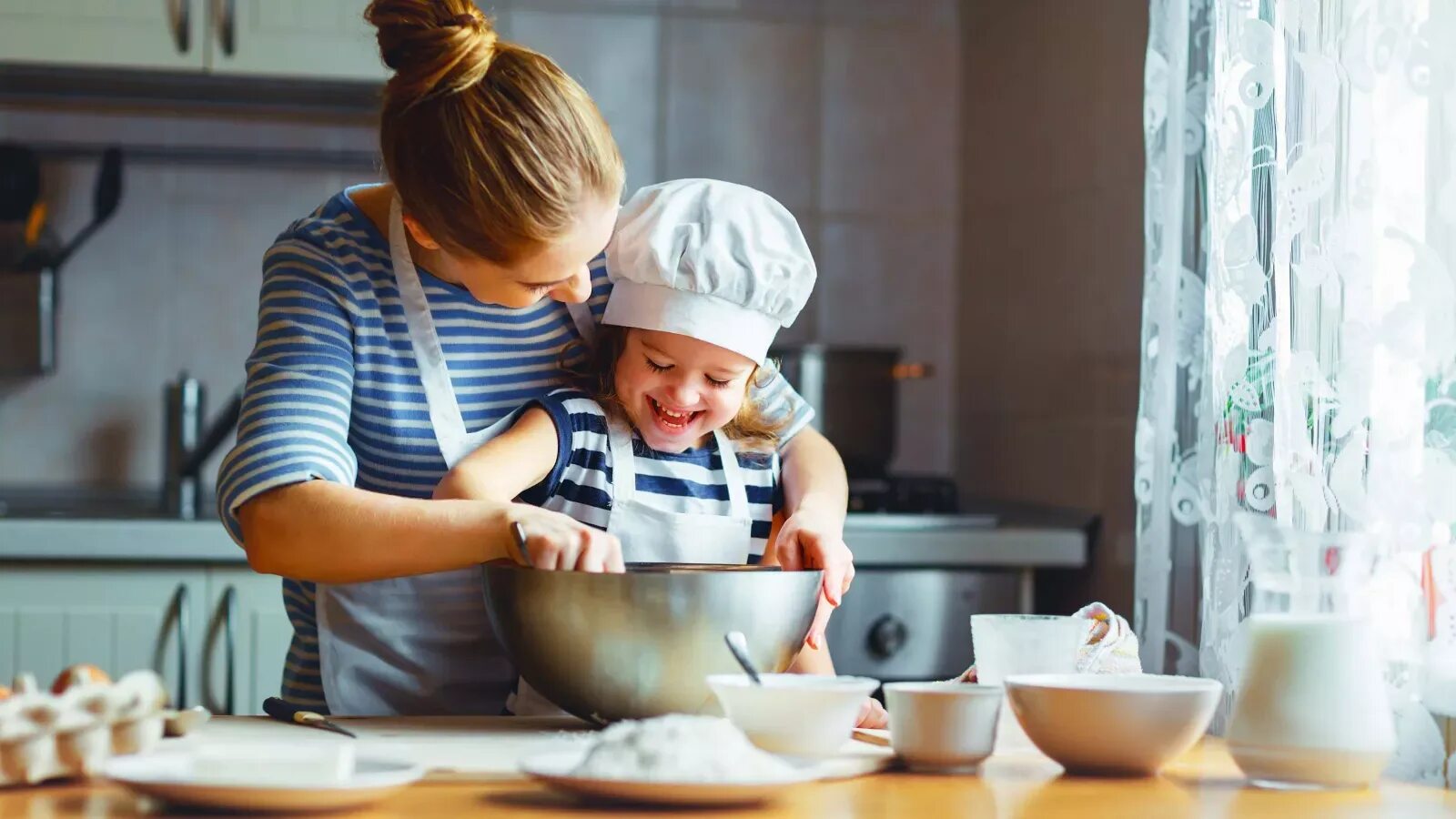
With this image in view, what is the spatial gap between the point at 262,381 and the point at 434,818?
51cm

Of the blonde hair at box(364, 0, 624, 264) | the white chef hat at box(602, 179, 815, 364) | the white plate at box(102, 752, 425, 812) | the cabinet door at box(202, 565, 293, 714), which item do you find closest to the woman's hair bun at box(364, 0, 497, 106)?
the blonde hair at box(364, 0, 624, 264)

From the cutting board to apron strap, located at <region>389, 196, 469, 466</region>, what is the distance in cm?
27

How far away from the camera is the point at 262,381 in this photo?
3.92 ft

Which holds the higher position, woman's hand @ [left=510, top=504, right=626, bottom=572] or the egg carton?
woman's hand @ [left=510, top=504, right=626, bottom=572]

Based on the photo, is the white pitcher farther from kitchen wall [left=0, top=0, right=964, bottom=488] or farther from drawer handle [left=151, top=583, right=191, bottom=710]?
kitchen wall [left=0, top=0, right=964, bottom=488]

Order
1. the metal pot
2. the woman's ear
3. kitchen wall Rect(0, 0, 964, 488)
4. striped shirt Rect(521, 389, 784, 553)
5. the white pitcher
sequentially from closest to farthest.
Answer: the white pitcher, the woman's ear, striped shirt Rect(521, 389, 784, 553), the metal pot, kitchen wall Rect(0, 0, 964, 488)

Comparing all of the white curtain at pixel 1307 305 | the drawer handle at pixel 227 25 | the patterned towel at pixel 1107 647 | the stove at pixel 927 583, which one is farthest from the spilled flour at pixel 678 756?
the drawer handle at pixel 227 25

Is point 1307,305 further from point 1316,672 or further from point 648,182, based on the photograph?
point 648,182

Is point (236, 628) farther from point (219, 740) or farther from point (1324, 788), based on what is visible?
point (1324, 788)

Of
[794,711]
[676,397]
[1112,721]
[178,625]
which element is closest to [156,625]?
[178,625]

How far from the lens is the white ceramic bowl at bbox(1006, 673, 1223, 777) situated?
3.03 ft

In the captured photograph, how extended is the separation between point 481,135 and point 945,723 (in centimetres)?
53

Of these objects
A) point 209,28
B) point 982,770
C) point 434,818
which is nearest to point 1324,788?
point 982,770

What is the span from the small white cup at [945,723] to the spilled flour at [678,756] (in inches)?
4.7
